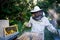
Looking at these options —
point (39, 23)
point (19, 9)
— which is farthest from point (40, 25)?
point (19, 9)

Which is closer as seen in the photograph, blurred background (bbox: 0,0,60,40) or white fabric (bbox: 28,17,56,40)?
white fabric (bbox: 28,17,56,40)

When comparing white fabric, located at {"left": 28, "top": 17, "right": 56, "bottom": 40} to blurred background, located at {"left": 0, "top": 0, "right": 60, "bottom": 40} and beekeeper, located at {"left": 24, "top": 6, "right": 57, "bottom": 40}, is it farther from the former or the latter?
blurred background, located at {"left": 0, "top": 0, "right": 60, "bottom": 40}

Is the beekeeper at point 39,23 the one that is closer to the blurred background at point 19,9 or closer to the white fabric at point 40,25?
the white fabric at point 40,25

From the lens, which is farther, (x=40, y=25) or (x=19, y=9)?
(x=19, y=9)

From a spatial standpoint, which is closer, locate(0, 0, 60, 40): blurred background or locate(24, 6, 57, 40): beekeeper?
locate(24, 6, 57, 40): beekeeper

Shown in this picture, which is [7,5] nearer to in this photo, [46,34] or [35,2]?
[35,2]

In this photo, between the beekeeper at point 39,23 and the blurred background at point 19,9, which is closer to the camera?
the beekeeper at point 39,23

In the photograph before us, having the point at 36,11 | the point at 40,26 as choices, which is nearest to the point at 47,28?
the point at 40,26

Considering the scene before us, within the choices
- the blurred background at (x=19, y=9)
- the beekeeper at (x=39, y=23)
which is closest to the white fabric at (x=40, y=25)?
the beekeeper at (x=39, y=23)

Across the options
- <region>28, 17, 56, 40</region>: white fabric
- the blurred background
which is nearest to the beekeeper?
<region>28, 17, 56, 40</region>: white fabric

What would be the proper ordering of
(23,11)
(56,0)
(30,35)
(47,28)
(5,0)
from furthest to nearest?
(56,0)
(23,11)
(5,0)
(47,28)
(30,35)

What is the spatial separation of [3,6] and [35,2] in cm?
156

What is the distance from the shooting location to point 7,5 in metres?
6.02

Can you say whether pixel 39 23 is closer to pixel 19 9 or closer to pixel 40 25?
pixel 40 25
